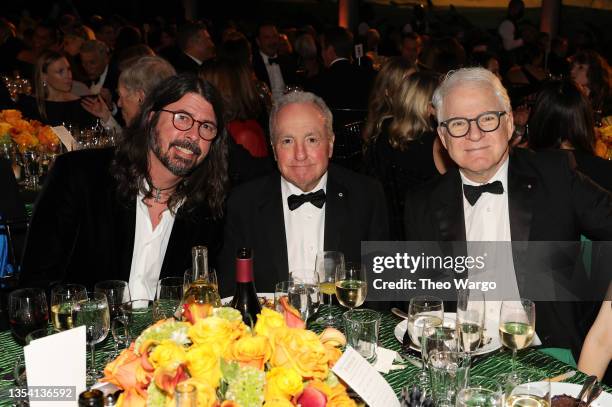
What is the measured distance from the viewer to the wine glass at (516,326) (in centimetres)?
188

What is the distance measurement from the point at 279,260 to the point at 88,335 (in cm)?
129

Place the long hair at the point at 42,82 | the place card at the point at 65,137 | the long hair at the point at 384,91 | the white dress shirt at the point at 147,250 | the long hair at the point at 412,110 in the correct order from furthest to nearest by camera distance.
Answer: the long hair at the point at 42,82
the long hair at the point at 384,91
the long hair at the point at 412,110
the place card at the point at 65,137
the white dress shirt at the point at 147,250

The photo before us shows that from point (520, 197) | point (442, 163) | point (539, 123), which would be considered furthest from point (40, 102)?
point (520, 197)

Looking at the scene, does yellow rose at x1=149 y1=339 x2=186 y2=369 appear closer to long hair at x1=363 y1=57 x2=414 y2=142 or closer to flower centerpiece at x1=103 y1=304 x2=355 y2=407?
flower centerpiece at x1=103 y1=304 x2=355 y2=407

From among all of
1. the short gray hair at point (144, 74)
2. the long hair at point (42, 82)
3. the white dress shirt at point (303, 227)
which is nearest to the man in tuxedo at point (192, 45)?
the long hair at point (42, 82)

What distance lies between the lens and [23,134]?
180 inches

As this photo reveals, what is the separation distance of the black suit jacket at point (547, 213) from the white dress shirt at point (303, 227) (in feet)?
1.64

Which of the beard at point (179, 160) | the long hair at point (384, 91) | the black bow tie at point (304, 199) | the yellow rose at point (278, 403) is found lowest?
the yellow rose at point (278, 403)

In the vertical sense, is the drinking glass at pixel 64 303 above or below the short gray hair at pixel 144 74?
below

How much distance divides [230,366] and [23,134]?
387cm

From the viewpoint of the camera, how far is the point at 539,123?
150 inches

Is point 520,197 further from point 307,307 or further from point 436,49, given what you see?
point 436,49

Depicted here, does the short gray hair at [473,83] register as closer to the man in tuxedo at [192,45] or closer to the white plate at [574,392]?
the white plate at [574,392]

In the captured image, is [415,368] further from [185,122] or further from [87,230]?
[87,230]
